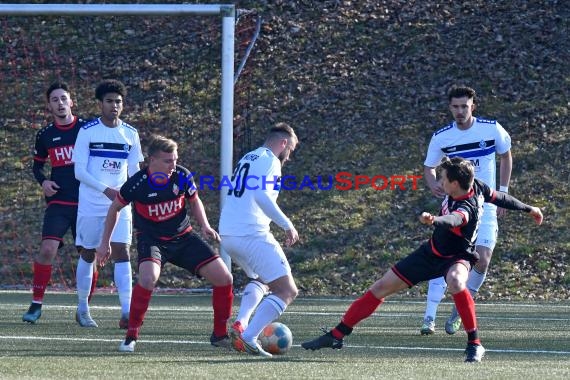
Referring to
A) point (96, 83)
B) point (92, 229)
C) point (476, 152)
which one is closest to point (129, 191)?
point (92, 229)

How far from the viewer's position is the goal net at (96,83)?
16.3 metres

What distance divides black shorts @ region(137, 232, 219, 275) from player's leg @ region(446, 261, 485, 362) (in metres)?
1.68

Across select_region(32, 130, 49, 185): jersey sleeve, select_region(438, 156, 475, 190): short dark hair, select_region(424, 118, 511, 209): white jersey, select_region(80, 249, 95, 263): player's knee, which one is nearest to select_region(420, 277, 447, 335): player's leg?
select_region(424, 118, 511, 209): white jersey

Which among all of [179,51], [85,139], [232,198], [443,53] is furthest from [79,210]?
[443,53]

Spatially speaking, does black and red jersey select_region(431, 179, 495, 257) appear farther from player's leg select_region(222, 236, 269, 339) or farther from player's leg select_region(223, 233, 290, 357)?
player's leg select_region(222, 236, 269, 339)

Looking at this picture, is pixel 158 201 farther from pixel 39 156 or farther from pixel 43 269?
pixel 39 156

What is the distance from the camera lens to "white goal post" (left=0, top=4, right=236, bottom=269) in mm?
13281

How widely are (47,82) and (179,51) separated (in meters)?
2.38

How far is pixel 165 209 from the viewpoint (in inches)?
323

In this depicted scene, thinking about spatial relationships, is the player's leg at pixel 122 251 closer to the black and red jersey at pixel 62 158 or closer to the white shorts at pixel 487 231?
the black and red jersey at pixel 62 158

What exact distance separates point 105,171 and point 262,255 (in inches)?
97.3

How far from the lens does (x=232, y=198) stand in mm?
8000

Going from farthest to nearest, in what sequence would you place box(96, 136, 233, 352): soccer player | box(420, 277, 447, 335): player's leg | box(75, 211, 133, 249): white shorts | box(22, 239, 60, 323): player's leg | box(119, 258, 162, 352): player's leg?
box(22, 239, 60, 323): player's leg, box(75, 211, 133, 249): white shorts, box(420, 277, 447, 335): player's leg, box(96, 136, 233, 352): soccer player, box(119, 258, 162, 352): player's leg

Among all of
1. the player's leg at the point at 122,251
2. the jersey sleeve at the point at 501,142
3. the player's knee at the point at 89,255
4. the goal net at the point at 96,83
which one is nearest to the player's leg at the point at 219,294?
the player's leg at the point at 122,251
